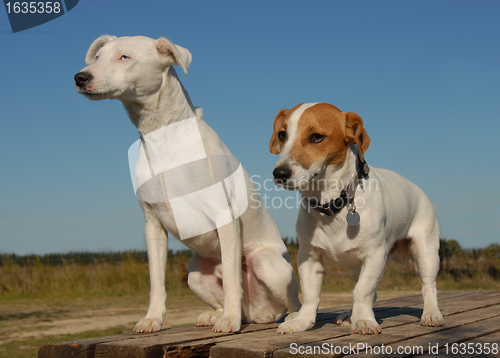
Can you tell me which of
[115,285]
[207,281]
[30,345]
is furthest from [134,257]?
[207,281]

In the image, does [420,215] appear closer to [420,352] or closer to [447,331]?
[447,331]

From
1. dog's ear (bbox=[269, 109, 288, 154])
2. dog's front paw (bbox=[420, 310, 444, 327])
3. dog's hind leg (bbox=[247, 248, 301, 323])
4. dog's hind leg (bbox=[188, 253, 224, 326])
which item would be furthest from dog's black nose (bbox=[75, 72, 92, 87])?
dog's front paw (bbox=[420, 310, 444, 327])

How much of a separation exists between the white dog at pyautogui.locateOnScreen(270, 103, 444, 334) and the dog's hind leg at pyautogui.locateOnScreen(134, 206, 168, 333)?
103 centimetres

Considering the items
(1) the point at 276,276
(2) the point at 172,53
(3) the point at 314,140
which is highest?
(2) the point at 172,53

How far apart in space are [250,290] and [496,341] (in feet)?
6.75

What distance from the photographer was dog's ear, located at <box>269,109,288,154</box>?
3.68m

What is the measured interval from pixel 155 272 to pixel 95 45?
2076mm

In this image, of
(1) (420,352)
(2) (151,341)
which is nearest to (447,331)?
(1) (420,352)

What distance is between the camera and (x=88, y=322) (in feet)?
31.0

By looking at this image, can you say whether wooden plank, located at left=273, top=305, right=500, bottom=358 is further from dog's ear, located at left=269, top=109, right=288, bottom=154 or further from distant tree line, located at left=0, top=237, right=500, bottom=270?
distant tree line, located at left=0, top=237, right=500, bottom=270

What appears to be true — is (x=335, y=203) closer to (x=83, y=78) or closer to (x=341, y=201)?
(x=341, y=201)

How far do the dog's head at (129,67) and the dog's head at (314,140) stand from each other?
1.07 meters

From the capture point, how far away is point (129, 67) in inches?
147

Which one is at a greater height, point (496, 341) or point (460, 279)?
point (496, 341)
